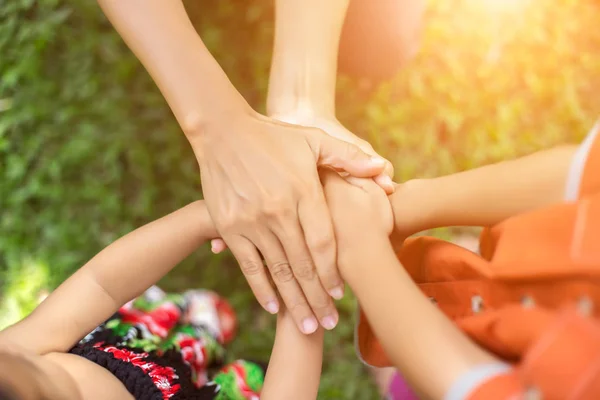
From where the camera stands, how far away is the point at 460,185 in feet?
2.53

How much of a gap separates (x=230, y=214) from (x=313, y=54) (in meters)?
0.38

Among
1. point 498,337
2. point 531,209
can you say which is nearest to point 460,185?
point 531,209

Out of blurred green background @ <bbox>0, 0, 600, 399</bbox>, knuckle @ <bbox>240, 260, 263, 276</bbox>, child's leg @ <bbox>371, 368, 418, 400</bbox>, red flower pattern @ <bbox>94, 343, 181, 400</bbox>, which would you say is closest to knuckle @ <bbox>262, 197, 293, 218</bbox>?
knuckle @ <bbox>240, 260, 263, 276</bbox>

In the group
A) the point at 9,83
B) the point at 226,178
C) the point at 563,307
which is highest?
the point at 9,83

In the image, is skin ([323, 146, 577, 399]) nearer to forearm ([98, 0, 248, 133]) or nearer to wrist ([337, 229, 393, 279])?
wrist ([337, 229, 393, 279])

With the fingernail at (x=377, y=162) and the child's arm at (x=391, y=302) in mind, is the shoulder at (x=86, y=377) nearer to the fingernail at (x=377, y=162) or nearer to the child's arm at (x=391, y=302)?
the child's arm at (x=391, y=302)

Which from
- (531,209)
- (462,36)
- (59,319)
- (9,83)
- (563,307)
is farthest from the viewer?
(462,36)

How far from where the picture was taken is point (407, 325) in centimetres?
66

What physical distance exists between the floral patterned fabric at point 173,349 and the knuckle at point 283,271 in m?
0.28

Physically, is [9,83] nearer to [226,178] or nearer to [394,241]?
[226,178]

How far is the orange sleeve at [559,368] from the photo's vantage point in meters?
0.51

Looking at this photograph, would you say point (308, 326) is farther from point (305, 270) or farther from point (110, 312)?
point (110, 312)

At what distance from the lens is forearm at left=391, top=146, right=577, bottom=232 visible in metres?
Answer: 0.67

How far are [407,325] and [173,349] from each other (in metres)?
0.59
